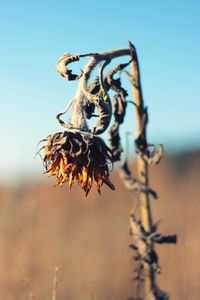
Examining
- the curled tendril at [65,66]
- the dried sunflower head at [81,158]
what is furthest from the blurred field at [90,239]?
the curled tendril at [65,66]

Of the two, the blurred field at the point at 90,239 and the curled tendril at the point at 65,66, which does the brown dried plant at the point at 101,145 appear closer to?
the curled tendril at the point at 65,66

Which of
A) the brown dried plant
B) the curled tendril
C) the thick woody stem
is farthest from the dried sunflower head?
the thick woody stem

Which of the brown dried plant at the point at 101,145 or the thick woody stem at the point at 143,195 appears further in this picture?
the thick woody stem at the point at 143,195

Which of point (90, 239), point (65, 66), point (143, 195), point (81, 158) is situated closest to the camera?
point (81, 158)

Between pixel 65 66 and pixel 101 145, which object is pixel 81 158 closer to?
pixel 101 145

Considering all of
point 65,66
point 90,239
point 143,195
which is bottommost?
point 90,239

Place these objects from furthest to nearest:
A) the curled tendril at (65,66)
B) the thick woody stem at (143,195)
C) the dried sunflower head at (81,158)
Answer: the thick woody stem at (143,195) → the curled tendril at (65,66) → the dried sunflower head at (81,158)

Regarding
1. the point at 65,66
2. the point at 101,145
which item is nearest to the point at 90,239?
the point at 65,66
